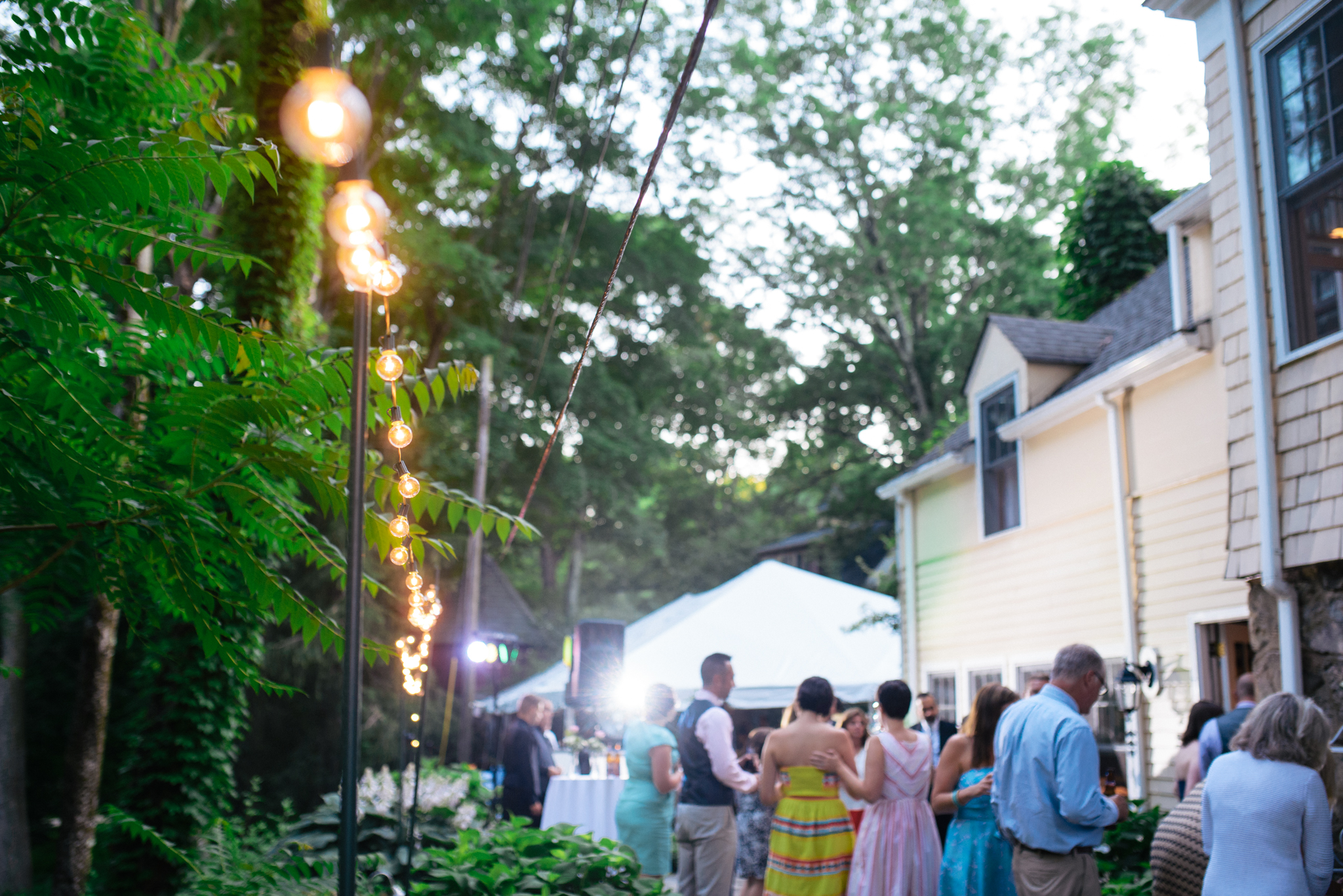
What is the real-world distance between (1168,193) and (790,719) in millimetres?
12666

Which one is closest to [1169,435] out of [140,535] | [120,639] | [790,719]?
[790,719]

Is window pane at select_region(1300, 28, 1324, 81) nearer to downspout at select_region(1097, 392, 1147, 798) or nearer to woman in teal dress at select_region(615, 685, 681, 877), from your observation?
downspout at select_region(1097, 392, 1147, 798)

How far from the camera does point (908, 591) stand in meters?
18.2

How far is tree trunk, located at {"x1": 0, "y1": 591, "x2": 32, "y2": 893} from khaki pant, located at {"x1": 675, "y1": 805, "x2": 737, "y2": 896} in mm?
8054

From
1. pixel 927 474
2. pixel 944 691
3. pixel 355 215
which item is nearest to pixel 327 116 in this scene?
pixel 355 215

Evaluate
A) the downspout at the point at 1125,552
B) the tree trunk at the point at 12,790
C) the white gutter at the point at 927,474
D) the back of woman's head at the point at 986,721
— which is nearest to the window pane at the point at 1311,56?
the back of woman's head at the point at 986,721

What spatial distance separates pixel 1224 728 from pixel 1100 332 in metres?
7.90

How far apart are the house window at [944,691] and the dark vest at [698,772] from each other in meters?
9.35

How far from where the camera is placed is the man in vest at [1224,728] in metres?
7.40

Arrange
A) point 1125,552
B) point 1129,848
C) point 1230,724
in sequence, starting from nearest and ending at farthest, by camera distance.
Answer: point 1230,724 < point 1129,848 < point 1125,552

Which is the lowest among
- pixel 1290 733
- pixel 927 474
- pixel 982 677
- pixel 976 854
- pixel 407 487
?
pixel 976 854

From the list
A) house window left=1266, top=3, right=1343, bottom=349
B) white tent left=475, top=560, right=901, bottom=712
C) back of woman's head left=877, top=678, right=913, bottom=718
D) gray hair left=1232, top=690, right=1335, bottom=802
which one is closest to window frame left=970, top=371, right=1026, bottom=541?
white tent left=475, top=560, right=901, bottom=712

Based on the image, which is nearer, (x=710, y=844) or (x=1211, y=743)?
(x=1211, y=743)

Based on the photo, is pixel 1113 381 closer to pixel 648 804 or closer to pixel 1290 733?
pixel 648 804
